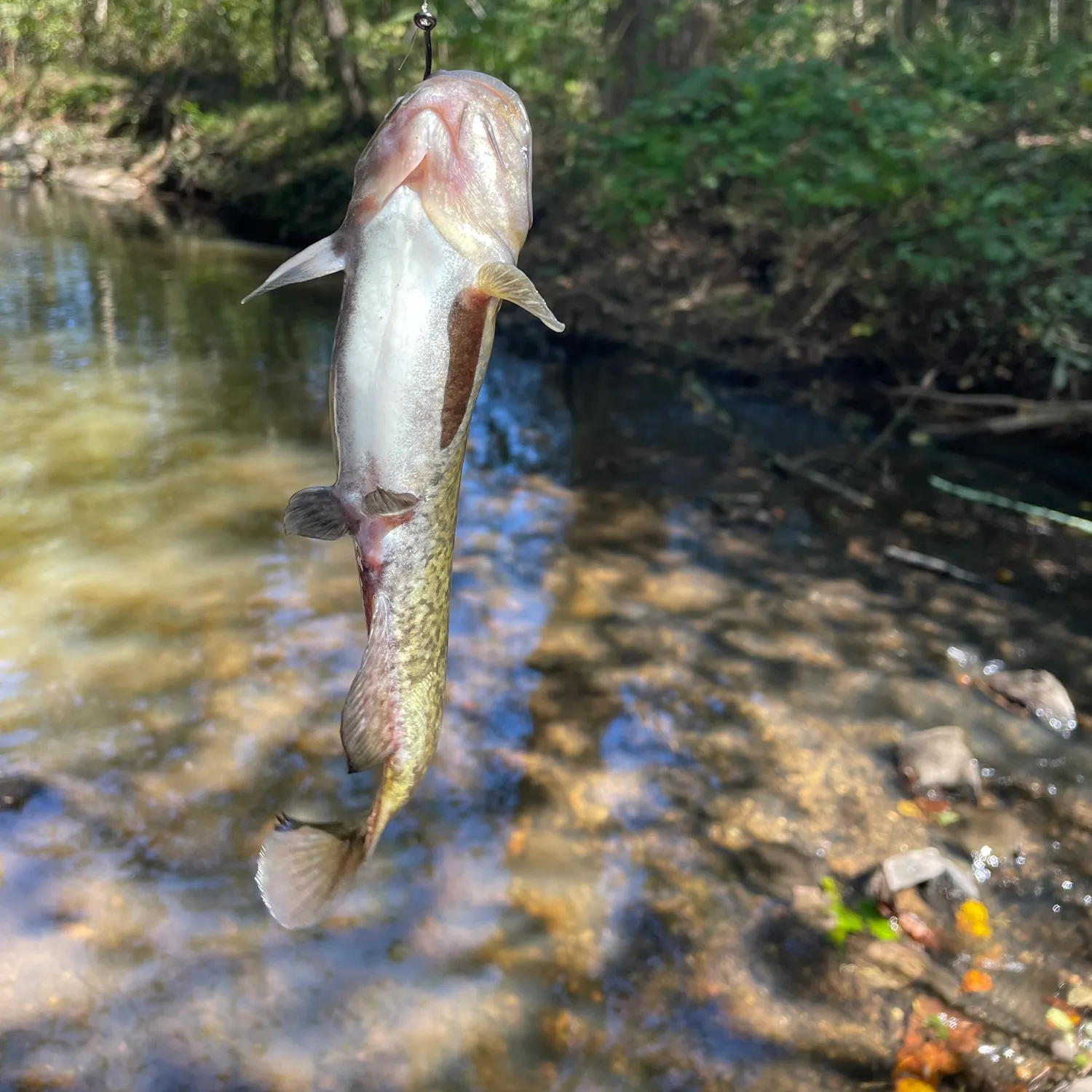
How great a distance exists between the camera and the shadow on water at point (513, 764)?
10.1ft

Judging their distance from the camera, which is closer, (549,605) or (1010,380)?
(549,605)

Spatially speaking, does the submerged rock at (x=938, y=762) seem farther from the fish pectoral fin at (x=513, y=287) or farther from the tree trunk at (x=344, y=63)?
the tree trunk at (x=344, y=63)

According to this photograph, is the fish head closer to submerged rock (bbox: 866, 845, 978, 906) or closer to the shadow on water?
the shadow on water

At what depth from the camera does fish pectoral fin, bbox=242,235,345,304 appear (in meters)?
1.17

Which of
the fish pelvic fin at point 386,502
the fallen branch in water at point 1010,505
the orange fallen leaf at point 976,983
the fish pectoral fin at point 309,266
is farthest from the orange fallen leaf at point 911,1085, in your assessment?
the fallen branch in water at point 1010,505

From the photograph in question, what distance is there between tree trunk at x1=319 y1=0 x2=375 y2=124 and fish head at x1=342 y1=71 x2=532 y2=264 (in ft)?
56.1

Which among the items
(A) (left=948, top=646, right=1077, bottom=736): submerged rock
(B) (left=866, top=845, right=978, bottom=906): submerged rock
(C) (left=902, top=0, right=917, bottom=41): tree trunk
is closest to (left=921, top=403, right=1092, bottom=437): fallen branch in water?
(A) (left=948, top=646, right=1077, bottom=736): submerged rock

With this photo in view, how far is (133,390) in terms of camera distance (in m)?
8.41

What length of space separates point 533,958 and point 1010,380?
7104 mm

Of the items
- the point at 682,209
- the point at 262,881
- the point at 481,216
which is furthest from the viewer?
the point at 682,209

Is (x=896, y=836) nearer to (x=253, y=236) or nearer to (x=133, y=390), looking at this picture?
(x=133, y=390)

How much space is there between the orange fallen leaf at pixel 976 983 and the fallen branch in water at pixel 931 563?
329 cm

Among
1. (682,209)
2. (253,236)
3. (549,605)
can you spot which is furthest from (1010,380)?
(253,236)

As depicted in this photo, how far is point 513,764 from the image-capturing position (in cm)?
427
